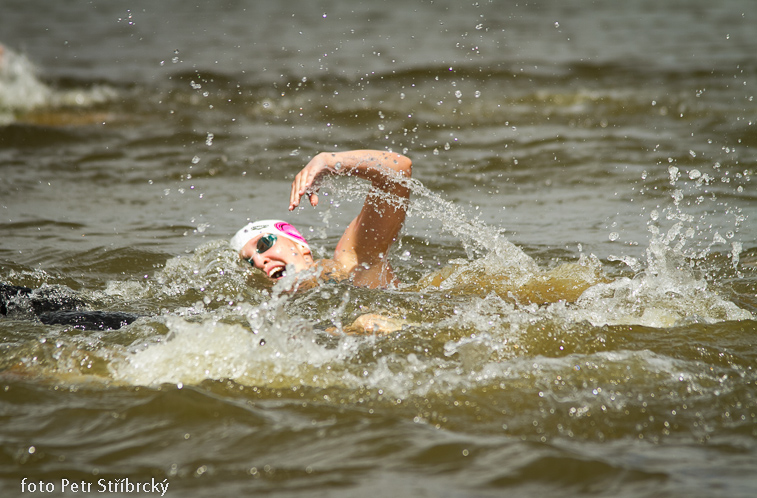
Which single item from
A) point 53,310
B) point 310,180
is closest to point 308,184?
point 310,180

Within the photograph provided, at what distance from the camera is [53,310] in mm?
4535

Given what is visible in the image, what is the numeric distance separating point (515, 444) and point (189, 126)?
9886 millimetres

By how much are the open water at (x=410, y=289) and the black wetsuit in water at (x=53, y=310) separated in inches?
2.0

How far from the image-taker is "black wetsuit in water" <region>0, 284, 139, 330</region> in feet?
14.3

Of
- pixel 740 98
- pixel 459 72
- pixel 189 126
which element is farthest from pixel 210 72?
pixel 740 98

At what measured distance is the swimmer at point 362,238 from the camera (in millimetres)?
4836

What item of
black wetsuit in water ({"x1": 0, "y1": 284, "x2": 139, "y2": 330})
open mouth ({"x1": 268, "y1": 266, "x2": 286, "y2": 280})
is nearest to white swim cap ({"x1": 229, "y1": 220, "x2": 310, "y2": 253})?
open mouth ({"x1": 268, "y1": 266, "x2": 286, "y2": 280})

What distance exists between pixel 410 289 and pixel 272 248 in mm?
968

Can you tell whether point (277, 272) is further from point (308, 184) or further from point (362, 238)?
point (308, 184)

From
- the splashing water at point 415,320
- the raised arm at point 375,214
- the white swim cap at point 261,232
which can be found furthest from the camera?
the white swim cap at point 261,232

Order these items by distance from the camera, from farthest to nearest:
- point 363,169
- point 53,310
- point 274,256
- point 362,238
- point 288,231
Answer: point 288,231 → point 362,238 → point 274,256 → point 363,169 → point 53,310

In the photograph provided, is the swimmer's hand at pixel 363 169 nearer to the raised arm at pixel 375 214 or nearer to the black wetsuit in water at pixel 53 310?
the raised arm at pixel 375 214

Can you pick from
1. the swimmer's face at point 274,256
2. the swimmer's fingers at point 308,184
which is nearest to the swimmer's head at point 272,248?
the swimmer's face at point 274,256

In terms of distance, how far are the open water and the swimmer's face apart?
0.20 m
